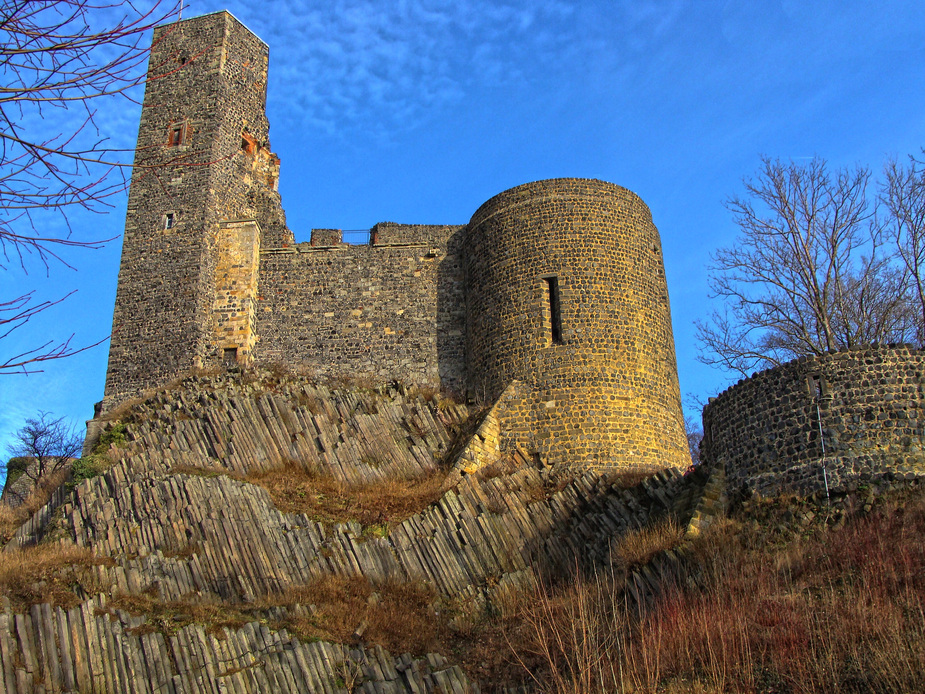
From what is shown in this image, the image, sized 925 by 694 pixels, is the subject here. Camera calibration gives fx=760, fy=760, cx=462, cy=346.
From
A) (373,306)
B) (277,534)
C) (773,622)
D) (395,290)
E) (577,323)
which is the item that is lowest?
(773,622)

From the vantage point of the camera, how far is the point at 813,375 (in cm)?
1382

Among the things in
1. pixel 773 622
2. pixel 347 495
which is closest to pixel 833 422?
pixel 773 622

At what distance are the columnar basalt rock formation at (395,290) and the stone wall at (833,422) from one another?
4916 millimetres

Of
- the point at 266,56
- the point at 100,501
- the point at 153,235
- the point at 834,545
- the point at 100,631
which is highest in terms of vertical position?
the point at 266,56

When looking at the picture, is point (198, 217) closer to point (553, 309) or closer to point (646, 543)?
point (553, 309)

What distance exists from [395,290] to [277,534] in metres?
10.5

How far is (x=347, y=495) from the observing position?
17.1 metres

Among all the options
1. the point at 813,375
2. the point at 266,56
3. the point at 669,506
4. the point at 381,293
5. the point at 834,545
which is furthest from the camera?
the point at 266,56

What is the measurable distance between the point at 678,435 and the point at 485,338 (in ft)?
19.2

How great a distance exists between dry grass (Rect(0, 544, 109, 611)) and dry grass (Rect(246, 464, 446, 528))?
3.77m

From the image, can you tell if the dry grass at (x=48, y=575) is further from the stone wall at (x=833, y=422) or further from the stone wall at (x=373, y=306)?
the stone wall at (x=833, y=422)

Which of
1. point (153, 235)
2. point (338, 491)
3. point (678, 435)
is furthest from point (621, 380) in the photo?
point (153, 235)

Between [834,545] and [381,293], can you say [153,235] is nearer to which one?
[381,293]

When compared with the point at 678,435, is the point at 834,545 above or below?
below
